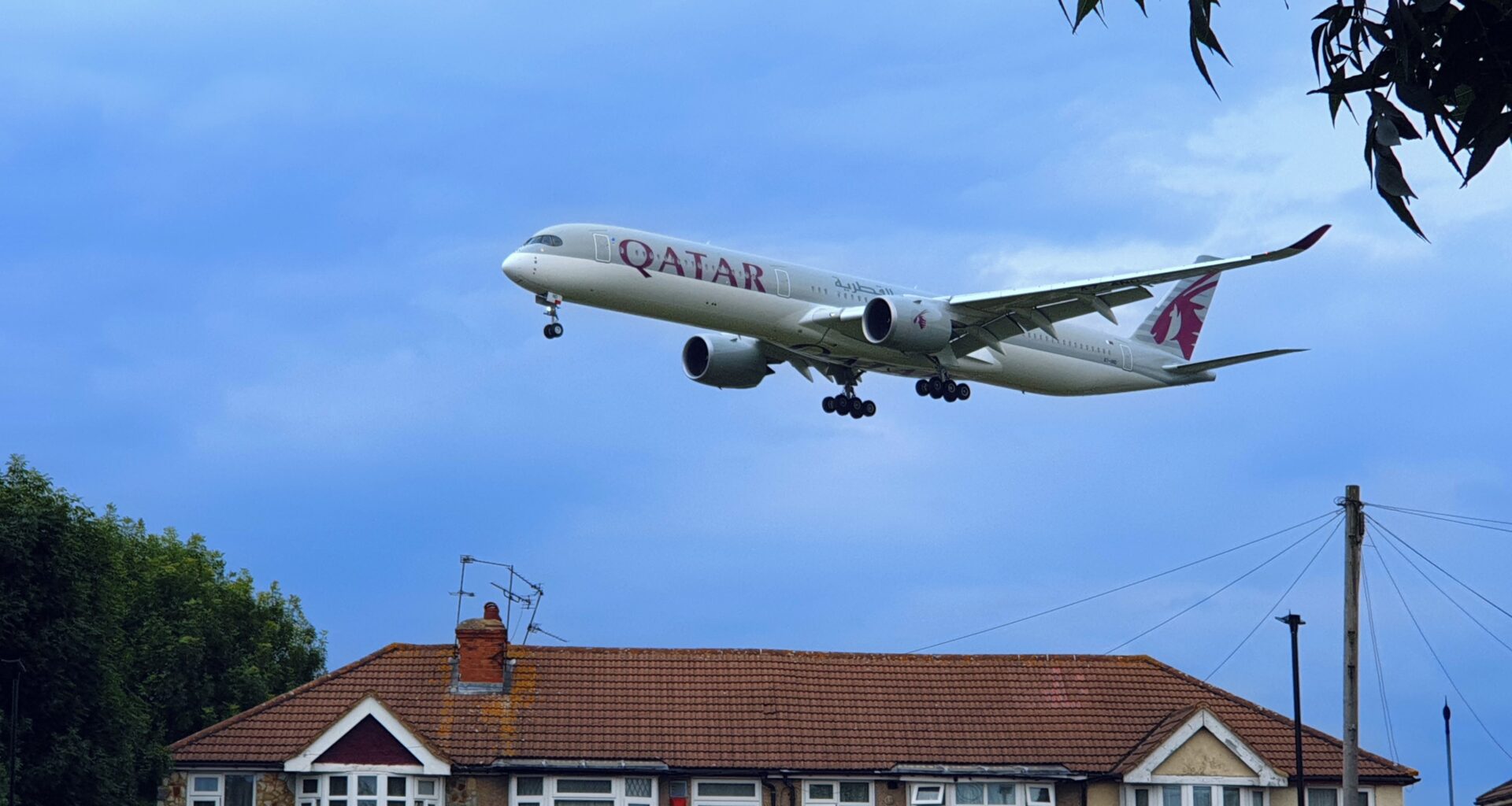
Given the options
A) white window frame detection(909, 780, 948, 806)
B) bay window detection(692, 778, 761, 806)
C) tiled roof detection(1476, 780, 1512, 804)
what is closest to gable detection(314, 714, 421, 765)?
bay window detection(692, 778, 761, 806)

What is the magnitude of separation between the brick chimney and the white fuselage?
7849 millimetres

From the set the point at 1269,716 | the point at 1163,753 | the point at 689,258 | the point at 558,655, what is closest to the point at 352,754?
the point at 558,655

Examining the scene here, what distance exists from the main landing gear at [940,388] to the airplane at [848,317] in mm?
35

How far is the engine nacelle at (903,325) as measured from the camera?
41.7m

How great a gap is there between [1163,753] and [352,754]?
1657cm

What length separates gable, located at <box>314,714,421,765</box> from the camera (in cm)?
3931

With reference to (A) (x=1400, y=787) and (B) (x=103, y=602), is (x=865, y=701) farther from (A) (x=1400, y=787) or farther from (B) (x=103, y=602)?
(B) (x=103, y=602)

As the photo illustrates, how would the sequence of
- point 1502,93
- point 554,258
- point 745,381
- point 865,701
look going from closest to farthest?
point 1502,93 → point 554,258 → point 865,701 → point 745,381

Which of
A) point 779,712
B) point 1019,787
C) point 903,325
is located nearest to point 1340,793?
point 1019,787

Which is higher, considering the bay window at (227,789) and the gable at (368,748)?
the gable at (368,748)

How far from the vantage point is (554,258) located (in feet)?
128

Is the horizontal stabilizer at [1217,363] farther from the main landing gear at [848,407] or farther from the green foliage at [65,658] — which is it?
the green foliage at [65,658]

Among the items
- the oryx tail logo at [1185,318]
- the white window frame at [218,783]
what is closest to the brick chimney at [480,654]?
the white window frame at [218,783]

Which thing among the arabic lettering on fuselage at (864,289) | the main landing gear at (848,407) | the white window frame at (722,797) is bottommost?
the white window frame at (722,797)
